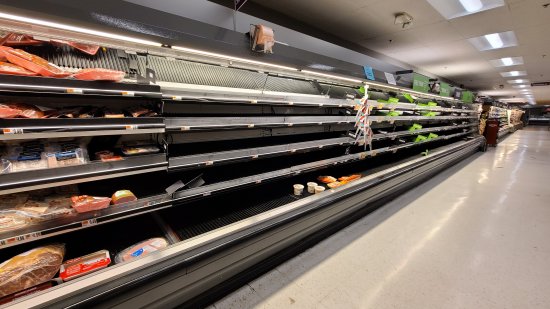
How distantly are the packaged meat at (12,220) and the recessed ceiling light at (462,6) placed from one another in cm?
390

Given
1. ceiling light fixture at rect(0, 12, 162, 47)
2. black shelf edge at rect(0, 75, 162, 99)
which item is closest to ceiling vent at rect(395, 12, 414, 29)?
ceiling light fixture at rect(0, 12, 162, 47)

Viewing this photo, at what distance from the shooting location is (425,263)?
7.20 ft

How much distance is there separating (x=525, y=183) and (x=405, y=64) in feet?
11.1

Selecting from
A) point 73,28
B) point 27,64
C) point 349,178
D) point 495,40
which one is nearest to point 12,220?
point 27,64

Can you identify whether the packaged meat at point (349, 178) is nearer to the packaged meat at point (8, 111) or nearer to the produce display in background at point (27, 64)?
the produce display in background at point (27, 64)

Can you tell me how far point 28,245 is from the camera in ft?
4.62

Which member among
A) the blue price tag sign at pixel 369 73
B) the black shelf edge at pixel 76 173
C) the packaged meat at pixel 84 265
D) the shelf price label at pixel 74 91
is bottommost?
the packaged meat at pixel 84 265

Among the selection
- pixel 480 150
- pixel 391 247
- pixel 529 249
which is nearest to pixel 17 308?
pixel 391 247

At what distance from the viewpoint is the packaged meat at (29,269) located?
3.52ft

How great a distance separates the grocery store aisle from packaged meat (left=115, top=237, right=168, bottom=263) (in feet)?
2.16

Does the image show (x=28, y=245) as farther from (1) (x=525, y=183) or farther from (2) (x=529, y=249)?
(1) (x=525, y=183)

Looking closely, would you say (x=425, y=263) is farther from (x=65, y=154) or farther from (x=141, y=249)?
(x=65, y=154)

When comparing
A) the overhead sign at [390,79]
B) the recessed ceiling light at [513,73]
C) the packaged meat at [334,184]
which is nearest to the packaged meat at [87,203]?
the packaged meat at [334,184]

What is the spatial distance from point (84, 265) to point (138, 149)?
69 centimetres
